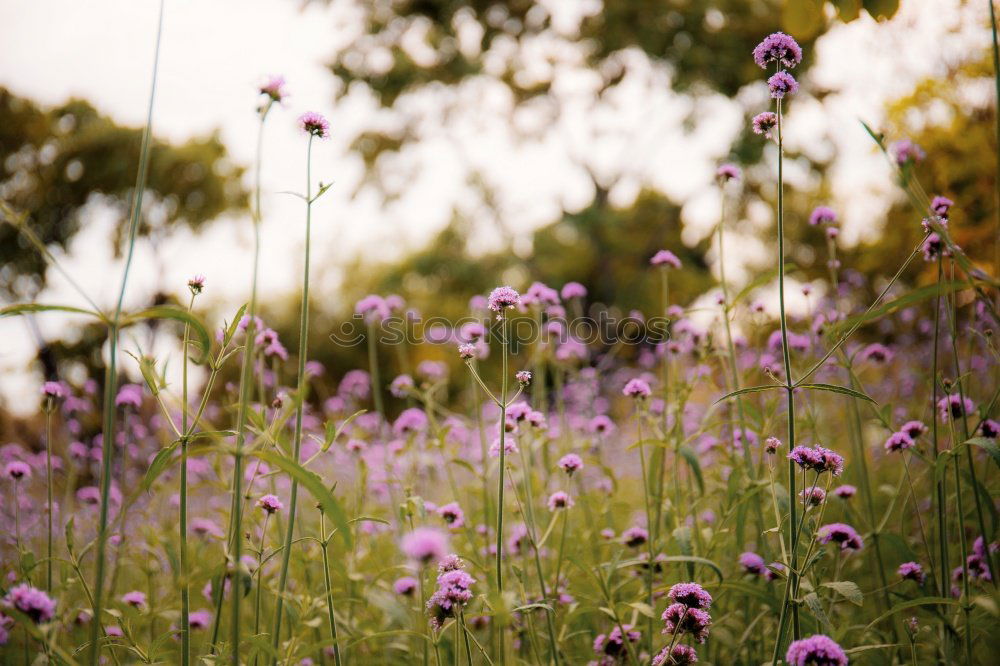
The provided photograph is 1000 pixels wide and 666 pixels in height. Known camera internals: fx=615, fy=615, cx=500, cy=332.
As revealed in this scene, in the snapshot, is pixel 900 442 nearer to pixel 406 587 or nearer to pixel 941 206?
pixel 941 206

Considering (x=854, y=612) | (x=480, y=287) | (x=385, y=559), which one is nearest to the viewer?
(x=854, y=612)

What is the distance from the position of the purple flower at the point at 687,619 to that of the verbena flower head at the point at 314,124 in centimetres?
153

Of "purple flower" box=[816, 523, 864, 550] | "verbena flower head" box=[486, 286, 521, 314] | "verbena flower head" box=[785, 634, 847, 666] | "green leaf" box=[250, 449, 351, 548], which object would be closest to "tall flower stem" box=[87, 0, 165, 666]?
"green leaf" box=[250, 449, 351, 548]

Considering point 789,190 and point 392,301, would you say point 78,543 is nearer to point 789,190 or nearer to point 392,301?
point 392,301

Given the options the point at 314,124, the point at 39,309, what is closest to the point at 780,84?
the point at 314,124

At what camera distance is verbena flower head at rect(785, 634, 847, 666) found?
122 centimetres

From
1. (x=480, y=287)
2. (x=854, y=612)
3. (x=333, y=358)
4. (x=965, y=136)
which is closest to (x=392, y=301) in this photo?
(x=854, y=612)

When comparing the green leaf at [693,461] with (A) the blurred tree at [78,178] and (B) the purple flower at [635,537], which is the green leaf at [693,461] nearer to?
(B) the purple flower at [635,537]

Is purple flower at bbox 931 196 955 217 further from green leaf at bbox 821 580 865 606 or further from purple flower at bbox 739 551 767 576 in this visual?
purple flower at bbox 739 551 767 576

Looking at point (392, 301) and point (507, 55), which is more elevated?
point (507, 55)

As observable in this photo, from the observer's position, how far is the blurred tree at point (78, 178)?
43.3 feet

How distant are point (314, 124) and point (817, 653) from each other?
1679 millimetres

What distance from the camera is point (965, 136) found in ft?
23.0

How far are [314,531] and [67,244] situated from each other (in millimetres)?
14631
